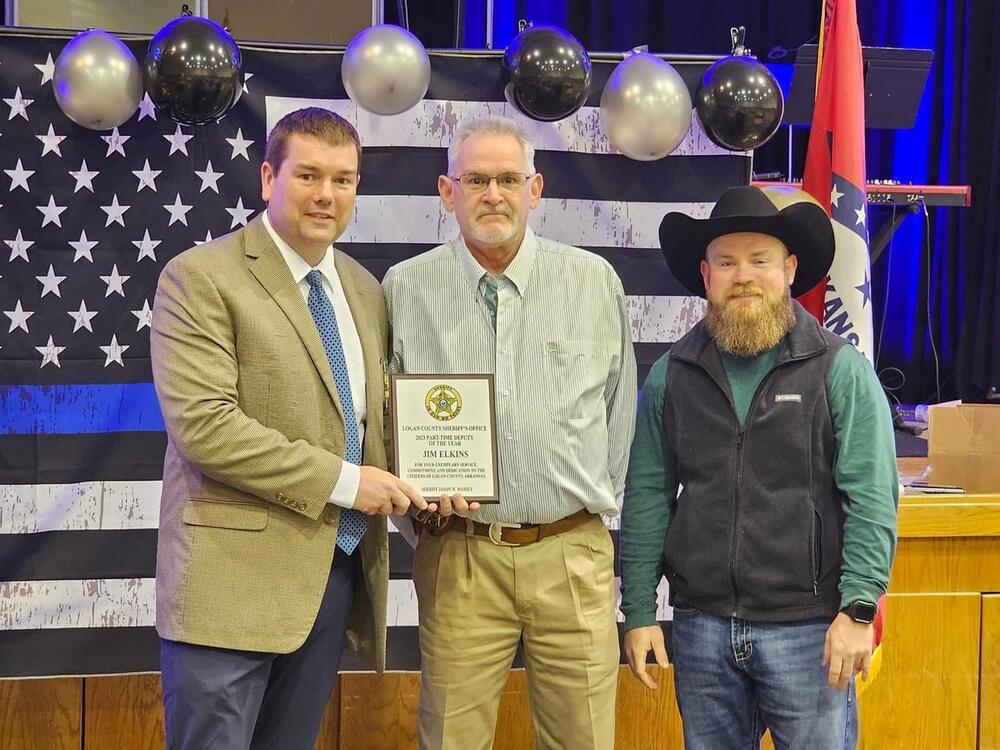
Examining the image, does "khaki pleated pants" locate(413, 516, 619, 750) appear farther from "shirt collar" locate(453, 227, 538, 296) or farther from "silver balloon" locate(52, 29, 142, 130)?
"silver balloon" locate(52, 29, 142, 130)

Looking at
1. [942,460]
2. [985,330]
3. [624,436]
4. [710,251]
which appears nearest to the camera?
[710,251]

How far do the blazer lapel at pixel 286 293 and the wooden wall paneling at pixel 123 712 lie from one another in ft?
5.15

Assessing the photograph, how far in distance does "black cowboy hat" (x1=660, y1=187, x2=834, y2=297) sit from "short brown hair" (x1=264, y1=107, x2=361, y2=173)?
82 cm

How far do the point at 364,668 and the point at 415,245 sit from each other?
1.37 metres

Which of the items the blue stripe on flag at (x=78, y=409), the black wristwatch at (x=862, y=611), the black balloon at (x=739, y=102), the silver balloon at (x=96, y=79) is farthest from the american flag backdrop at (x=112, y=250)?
the black wristwatch at (x=862, y=611)

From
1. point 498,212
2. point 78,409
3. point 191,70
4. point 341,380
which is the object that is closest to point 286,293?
point 341,380

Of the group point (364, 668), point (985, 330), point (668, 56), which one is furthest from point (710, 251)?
point (985, 330)

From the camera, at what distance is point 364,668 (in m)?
3.56

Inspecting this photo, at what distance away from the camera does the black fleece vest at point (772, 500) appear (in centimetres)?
236

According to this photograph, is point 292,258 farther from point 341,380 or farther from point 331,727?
point 331,727

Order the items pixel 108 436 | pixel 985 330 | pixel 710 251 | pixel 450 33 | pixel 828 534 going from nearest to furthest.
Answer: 1. pixel 828 534
2. pixel 710 251
3. pixel 108 436
4. pixel 450 33
5. pixel 985 330

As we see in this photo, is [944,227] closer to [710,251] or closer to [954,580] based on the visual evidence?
[954,580]

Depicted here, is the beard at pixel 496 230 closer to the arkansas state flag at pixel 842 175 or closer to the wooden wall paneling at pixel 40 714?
the arkansas state flag at pixel 842 175

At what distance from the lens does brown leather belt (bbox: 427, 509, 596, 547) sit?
2693 mm
